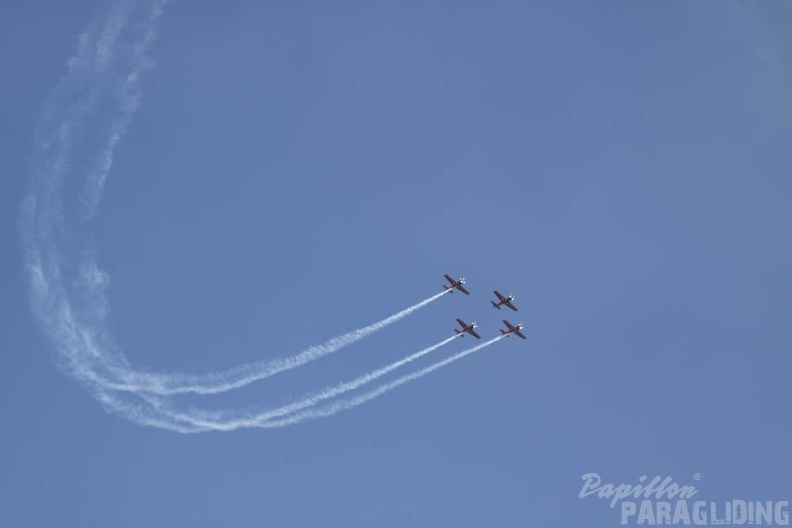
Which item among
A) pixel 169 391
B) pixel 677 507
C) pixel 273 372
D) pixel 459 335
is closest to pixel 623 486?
pixel 677 507

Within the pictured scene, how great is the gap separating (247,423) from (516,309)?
102 ft

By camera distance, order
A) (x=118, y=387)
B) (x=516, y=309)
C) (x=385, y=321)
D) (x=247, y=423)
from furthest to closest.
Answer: (x=516, y=309), (x=385, y=321), (x=247, y=423), (x=118, y=387)

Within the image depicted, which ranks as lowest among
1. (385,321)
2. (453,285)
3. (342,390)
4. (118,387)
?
(118,387)

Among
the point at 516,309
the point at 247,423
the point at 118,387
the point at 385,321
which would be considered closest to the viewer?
the point at 118,387

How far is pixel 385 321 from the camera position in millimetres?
106375

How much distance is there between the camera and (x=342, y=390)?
103m

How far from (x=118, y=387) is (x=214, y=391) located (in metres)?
8.33

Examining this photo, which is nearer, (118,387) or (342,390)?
(118,387)

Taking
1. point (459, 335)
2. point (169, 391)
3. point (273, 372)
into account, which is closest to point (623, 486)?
point (459, 335)

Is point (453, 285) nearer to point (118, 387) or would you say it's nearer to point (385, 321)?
point (385, 321)

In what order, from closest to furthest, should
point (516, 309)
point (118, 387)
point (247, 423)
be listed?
point (118, 387) → point (247, 423) → point (516, 309)

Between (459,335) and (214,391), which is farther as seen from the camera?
(459,335)

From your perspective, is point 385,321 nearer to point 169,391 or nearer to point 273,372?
point 273,372

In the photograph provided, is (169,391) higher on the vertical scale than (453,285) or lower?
lower
